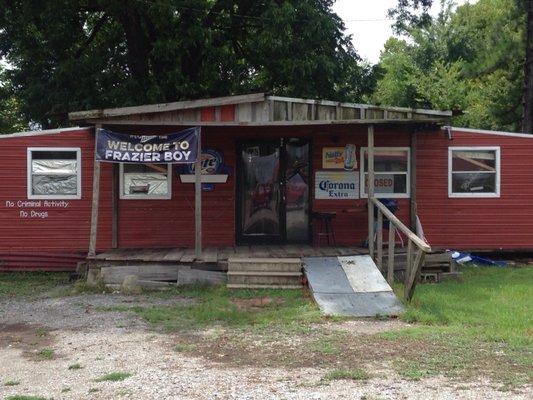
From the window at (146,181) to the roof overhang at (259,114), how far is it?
6.19 ft

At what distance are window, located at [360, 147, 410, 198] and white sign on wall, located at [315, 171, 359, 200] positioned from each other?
7.0 inches

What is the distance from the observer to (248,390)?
5.42 meters

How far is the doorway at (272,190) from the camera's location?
1302cm

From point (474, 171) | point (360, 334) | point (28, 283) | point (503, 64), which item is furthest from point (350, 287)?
point (503, 64)

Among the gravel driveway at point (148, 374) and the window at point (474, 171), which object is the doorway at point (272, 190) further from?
the gravel driveway at point (148, 374)

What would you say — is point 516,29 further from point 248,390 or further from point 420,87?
point 248,390

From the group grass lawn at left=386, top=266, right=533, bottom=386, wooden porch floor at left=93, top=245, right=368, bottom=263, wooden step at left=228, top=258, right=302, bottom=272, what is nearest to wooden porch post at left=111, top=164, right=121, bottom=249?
wooden porch floor at left=93, top=245, right=368, bottom=263

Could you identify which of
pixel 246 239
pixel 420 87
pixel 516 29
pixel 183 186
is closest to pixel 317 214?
pixel 246 239

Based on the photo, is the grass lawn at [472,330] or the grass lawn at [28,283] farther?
the grass lawn at [28,283]

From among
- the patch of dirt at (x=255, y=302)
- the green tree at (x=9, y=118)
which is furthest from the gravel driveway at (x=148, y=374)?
the green tree at (x=9, y=118)

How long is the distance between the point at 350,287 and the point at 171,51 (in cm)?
890

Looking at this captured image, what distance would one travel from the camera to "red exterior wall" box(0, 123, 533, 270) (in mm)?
12727

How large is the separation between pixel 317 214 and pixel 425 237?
229 centimetres

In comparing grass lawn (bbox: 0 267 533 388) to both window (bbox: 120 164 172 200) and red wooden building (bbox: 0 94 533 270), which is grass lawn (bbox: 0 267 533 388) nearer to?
red wooden building (bbox: 0 94 533 270)
